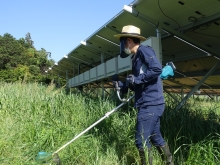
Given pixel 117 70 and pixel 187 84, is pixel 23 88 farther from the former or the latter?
pixel 187 84

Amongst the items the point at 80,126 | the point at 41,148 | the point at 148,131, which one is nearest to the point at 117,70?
the point at 80,126

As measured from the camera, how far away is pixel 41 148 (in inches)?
165

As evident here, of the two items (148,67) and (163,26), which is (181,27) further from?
(148,67)

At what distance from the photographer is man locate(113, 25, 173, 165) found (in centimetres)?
339

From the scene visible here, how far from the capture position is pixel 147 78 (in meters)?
3.37

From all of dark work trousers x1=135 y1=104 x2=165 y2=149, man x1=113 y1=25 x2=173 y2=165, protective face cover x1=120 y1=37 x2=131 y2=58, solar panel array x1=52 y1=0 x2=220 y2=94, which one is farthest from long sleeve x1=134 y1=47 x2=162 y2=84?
solar panel array x1=52 y1=0 x2=220 y2=94

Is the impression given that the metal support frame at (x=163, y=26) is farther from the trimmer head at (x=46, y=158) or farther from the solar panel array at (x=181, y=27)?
the trimmer head at (x=46, y=158)

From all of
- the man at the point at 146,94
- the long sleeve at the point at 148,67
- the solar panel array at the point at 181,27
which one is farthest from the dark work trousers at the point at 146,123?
the solar panel array at the point at 181,27

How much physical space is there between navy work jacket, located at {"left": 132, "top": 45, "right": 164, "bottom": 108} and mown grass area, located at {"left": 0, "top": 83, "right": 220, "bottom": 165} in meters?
0.67

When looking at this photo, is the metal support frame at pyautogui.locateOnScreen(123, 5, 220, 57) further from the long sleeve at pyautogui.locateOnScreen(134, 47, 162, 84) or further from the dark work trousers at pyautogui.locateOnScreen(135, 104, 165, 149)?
the dark work trousers at pyautogui.locateOnScreen(135, 104, 165, 149)

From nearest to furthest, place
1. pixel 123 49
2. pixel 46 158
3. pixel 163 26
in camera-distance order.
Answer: pixel 46 158
pixel 123 49
pixel 163 26

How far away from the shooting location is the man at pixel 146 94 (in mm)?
3395

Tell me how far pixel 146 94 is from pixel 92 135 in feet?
5.33

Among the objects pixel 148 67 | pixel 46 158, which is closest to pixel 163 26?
pixel 148 67
